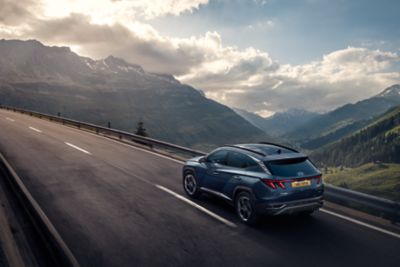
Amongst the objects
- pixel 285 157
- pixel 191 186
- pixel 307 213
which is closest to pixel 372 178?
pixel 191 186

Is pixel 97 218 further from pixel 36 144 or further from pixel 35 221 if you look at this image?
pixel 36 144

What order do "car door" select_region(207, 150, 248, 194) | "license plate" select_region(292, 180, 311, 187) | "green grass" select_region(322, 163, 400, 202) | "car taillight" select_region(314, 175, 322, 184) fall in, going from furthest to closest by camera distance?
"green grass" select_region(322, 163, 400, 202)
"car door" select_region(207, 150, 248, 194)
"car taillight" select_region(314, 175, 322, 184)
"license plate" select_region(292, 180, 311, 187)

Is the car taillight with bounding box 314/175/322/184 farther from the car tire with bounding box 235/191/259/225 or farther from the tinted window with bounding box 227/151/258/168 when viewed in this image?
the car tire with bounding box 235/191/259/225

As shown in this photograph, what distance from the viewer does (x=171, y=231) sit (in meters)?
7.71

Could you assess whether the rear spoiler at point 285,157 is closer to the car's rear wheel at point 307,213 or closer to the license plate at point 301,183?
the license plate at point 301,183

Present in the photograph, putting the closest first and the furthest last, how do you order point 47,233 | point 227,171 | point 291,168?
point 47,233 < point 291,168 < point 227,171

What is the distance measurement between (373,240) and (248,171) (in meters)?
2.95

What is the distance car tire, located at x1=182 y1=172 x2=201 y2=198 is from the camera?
10114 millimetres

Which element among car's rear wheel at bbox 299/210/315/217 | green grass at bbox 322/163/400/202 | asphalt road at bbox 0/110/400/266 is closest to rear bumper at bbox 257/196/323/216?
car's rear wheel at bbox 299/210/315/217

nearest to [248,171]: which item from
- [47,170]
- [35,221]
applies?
[35,221]

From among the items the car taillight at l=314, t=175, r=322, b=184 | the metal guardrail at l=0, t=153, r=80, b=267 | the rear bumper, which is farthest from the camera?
the car taillight at l=314, t=175, r=322, b=184

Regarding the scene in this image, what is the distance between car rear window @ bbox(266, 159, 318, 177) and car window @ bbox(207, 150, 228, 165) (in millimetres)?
1571

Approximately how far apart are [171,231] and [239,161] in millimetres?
2395

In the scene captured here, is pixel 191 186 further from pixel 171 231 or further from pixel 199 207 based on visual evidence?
pixel 171 231
